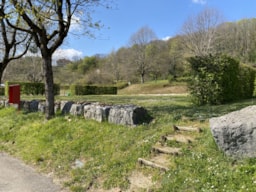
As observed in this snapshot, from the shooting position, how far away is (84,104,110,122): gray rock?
23.5ft

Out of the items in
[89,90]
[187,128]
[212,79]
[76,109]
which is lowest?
[187,128]

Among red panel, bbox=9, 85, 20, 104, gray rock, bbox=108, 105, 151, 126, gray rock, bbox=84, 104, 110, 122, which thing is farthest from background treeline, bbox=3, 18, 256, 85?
gray rock, bbox=108, 105, 151, 126

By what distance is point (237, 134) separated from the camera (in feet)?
12.9

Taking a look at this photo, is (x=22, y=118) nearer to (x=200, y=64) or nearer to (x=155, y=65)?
(x=200, y=64)

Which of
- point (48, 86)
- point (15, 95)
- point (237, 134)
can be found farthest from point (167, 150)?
point (15, 95)

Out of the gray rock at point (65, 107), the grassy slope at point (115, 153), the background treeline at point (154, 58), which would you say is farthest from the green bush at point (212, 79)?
the background treeline at point (154, 58)

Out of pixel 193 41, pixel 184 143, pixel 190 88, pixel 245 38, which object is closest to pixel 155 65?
pixel 193 41

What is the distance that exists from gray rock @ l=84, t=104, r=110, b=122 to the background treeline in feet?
121

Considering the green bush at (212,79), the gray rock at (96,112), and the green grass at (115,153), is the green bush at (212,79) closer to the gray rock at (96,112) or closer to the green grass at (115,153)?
the green grass at (115,153)

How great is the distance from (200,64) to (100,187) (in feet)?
19.7

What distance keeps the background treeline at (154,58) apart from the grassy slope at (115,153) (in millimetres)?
37209

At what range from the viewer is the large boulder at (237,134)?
3.82 m

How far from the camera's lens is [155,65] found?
51469mm

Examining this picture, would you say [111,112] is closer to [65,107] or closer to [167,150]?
[65,107]
